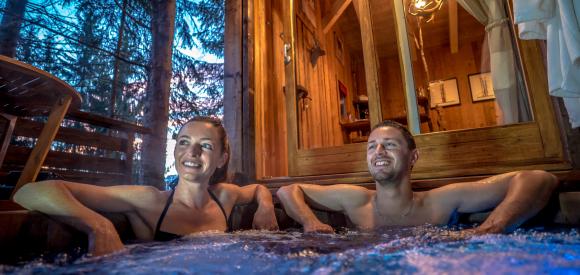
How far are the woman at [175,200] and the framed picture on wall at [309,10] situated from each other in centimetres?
315

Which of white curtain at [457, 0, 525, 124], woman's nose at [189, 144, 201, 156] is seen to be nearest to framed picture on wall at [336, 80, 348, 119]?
white curtain at [457, 0, 525, 124]

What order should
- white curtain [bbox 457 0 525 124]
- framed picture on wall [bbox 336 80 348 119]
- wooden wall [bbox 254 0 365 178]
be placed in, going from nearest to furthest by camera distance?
1. white curtain [bbox 457 0 525 124]
2. wooden wall [bbox 254 0 365 178]
3. framed picture on wall [bbox 336 80 348 119]

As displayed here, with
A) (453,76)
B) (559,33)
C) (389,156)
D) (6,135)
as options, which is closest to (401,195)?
(389,156)

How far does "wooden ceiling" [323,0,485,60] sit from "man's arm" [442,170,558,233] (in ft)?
13.4

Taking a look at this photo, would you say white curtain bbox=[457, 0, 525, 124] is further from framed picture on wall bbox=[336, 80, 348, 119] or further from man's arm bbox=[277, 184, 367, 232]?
framed picture on wall bbox=[336, 80, 348, 119]

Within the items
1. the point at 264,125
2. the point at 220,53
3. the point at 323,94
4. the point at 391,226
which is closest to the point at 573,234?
the point at 391,226

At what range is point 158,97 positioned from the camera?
12.1 feet

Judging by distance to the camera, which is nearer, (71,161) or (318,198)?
→ (318,198)

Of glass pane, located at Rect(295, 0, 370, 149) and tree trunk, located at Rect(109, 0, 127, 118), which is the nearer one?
glass pane, located at Rect(295, 0, 370, 149)

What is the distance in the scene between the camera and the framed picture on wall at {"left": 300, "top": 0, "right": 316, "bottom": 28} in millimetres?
4406

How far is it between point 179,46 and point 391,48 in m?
5.07

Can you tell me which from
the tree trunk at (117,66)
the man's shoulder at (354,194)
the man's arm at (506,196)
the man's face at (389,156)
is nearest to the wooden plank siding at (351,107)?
the man's arm at (506,196)

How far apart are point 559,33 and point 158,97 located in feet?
12.6

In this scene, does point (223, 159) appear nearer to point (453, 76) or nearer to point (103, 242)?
point (103, 242)
